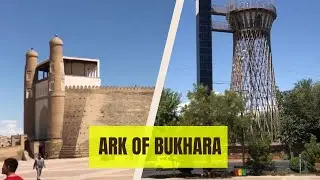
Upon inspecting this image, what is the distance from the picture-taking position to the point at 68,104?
6262cm

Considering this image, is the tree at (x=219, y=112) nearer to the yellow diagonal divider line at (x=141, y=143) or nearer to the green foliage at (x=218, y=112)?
the green foliage at (x=218, y=112)

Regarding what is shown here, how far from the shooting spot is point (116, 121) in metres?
64.6

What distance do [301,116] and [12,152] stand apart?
32283 millimetres

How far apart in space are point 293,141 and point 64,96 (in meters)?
31.1

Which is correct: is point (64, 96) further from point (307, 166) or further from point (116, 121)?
point (307, 166)

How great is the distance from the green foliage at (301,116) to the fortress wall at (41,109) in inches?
1257

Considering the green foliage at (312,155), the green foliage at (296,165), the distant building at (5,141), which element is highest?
the green foliage at (312,155)

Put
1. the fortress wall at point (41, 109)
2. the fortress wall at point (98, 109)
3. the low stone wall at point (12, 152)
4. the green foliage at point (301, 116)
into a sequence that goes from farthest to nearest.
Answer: the fortress wall at point (41, 109)
the fortress wall at point (98, 109)
the low stone wall at point (12, 152)
the green foliage at point (301, 116)

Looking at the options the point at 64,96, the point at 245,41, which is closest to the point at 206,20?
the point at 245,41

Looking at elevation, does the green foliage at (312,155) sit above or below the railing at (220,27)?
below

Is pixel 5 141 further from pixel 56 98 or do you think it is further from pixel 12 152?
pixel 56 98

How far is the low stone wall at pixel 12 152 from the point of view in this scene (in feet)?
169

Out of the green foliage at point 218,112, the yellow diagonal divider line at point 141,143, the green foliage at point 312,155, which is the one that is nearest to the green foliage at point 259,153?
the green foliage at point 218,112

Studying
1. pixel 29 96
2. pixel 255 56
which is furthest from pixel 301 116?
pixel 29 96
